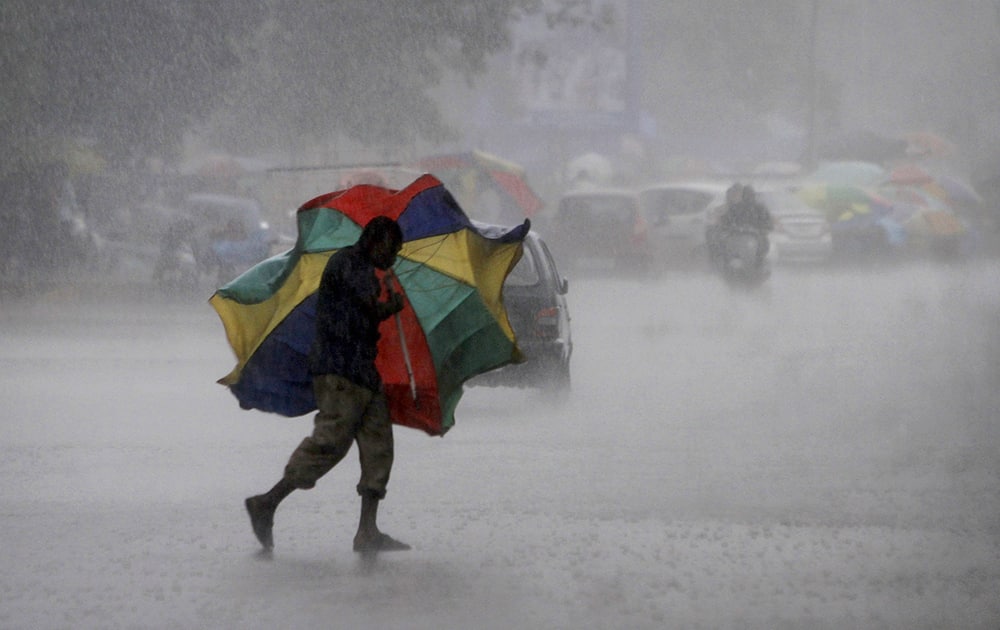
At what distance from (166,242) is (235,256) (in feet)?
3.45

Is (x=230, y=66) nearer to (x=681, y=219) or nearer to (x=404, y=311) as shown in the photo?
(x=681, y=219)

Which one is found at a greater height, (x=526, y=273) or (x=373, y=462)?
(x=526, y=273)

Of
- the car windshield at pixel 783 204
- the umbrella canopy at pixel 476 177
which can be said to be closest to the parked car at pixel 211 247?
the umbrella canopy at pixel 476 177

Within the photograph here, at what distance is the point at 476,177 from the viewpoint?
111ft

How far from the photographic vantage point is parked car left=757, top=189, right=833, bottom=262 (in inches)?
1303

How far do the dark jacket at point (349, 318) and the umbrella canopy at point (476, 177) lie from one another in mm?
25021

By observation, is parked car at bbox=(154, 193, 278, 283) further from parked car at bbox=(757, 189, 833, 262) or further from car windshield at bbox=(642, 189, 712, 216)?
parked car at bbox=(757, 189, 833, 262)

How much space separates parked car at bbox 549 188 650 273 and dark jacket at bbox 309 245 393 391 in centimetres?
2161

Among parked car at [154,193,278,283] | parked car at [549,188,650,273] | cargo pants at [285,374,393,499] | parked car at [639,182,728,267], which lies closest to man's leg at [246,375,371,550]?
cargo pants at [285,374,393,499]

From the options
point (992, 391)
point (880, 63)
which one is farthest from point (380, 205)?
point (880, 63)

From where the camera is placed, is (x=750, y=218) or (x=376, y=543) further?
(x=750, y=218)

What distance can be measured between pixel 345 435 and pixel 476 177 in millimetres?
26176

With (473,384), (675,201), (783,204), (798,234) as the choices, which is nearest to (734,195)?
(675,201)

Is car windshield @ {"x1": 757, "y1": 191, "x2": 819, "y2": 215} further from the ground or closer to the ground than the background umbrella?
closer to the ground
